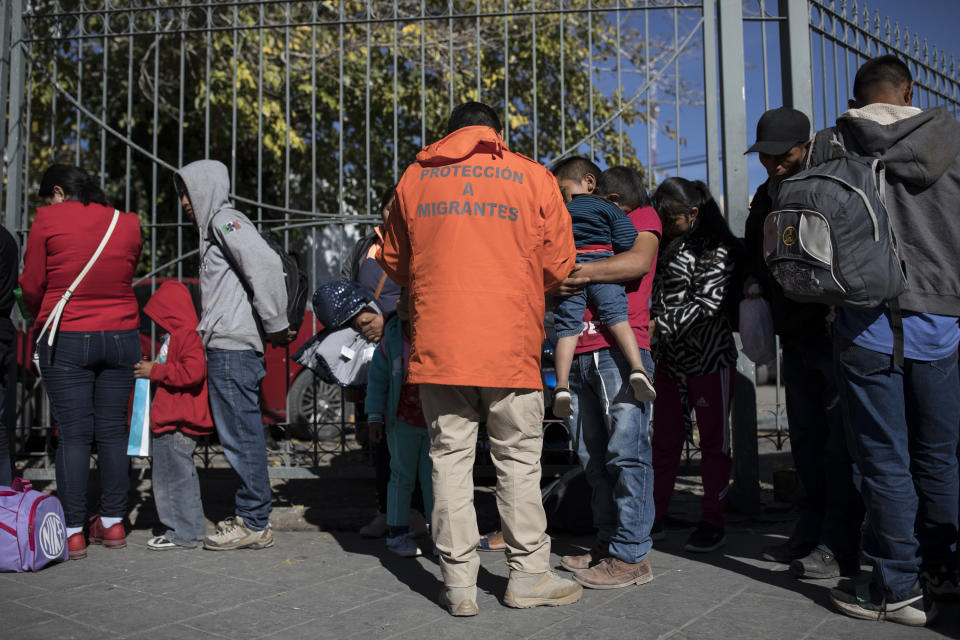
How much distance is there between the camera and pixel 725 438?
4.16 metres

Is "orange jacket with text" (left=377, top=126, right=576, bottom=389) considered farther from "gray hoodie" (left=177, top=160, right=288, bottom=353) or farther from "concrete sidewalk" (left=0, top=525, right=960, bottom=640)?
"gray hoodie" (left=177, top=160, right=288, bottom=353)

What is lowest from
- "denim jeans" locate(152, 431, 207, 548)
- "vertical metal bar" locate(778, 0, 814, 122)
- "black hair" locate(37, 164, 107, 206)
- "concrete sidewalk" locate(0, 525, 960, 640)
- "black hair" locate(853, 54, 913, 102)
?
"concrete sidewalk" locate(0, 525, 960, 640)

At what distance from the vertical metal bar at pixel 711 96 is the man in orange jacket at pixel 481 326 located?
2175 millimetres

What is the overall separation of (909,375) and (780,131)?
123 centimetres

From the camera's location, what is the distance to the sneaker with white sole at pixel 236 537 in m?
4.39

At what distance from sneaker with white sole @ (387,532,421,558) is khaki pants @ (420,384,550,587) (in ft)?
2.88

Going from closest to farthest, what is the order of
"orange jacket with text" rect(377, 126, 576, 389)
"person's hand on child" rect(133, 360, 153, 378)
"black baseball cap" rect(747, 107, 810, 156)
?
"orange jacket with text" rect(377, 126, 576, 389) → "black baseball cap" rect(747, 107, 810, 156) → "person's hand on child" rect(133, 360, 153, 378)

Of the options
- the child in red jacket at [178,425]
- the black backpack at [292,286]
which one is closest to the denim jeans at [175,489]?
the child in red jacket at [178,425]

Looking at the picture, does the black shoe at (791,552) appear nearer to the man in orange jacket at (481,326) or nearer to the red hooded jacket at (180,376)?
the man in orange jacket at (481,326)

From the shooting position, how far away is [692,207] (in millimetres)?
4305

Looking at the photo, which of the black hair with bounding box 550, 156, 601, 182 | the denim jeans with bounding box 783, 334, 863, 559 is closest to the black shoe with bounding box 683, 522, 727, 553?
the denim jeans with bounding box 783, 334, 863, 559

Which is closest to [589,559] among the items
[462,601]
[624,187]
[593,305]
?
[462,601]

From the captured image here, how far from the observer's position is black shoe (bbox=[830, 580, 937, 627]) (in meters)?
3.01

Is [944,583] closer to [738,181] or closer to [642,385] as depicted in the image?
[642,385]
